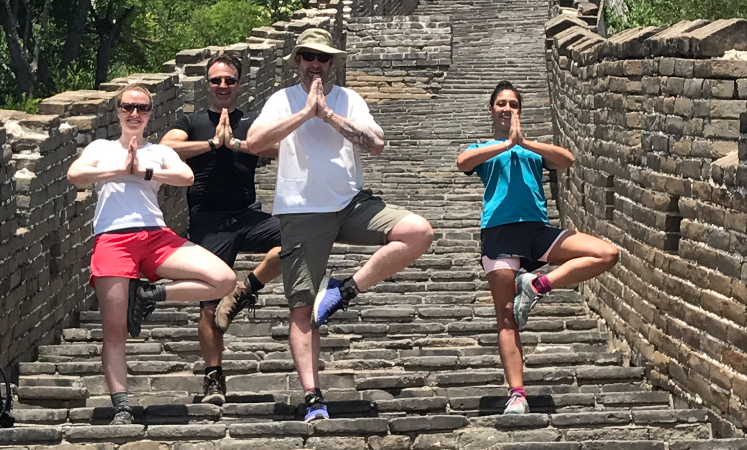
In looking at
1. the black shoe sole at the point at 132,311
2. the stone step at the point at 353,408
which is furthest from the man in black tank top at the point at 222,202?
the black shoe sole at the point at 132,311

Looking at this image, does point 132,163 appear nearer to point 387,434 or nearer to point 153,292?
point 153,292

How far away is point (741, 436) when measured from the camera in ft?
26.0

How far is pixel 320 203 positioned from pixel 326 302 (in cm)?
51

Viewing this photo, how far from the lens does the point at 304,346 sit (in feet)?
26.4

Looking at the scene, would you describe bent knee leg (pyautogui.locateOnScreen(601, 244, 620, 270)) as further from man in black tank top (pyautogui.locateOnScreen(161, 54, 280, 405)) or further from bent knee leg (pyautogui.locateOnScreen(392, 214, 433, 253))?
man in black tank top (pyautogui.locateOnScreen(161, 54, 280, 405))

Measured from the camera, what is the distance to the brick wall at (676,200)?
8.29 meters

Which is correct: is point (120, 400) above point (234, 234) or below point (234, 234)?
below

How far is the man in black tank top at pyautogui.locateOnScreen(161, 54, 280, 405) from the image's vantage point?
8.66 m

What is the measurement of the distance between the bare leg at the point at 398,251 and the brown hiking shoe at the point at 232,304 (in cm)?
89

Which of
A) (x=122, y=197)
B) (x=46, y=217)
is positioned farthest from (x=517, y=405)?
(x=46, y=217)

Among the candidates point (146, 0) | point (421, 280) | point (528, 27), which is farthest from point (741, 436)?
point (146, 0)

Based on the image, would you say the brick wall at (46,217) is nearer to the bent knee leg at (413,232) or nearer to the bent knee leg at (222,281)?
the bent knee leg at (222,281)

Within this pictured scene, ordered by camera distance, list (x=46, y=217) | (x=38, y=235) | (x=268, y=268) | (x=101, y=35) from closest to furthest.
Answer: (x=268, y=268) < (x=38, y=235) < (x=46, y=217) < (x=101, y=35)

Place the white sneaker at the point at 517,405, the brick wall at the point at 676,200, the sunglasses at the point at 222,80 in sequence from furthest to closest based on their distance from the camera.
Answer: the sunglasses at the point at 222,80
the brick wall at the point at 676,200
the white sneaker at the point at 517,405
